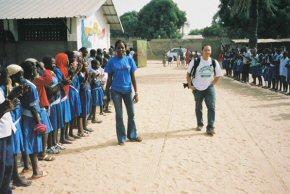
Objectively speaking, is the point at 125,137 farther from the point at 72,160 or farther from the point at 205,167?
the point at 205,167

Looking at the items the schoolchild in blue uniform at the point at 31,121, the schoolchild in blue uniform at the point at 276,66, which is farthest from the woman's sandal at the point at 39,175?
the schoolchild in blue uniform at the point at 276,66

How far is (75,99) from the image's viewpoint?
648cm

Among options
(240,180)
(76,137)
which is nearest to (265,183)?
(240,180)

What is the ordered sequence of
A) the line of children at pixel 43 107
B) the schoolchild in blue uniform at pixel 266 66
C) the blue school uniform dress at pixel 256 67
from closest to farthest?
the line of children at pixel 43 107 → the schoolchild in blue uniform at pixel 266 66 → the blue school uniform dress at pixel 256 67

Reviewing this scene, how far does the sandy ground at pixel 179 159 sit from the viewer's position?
4.39 metres

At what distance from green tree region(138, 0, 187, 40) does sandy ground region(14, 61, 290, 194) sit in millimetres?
53559

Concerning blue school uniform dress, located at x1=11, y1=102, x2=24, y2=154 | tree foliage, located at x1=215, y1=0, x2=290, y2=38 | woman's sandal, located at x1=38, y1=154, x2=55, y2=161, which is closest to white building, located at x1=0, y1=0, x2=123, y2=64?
woman's sandal, located at x1=38, y1=154, x2=55, y2=161

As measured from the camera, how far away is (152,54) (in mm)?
45188

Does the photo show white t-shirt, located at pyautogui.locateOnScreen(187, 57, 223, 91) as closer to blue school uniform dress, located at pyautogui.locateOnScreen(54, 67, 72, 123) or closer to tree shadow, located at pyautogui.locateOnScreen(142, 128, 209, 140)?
tree shadow, located at pyautogui.locateOnScreen(142, 128, 209, 140)

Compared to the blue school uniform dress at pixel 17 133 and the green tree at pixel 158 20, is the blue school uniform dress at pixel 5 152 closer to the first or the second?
the blue school uniform dress at pixel 17 133

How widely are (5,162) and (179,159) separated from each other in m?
2.74

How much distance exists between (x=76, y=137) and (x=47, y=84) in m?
1.88

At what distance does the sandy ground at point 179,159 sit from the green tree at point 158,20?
53.6 meters

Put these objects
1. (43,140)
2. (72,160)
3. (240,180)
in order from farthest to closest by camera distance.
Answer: (72,160)
(43,140)
(240,180)
